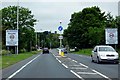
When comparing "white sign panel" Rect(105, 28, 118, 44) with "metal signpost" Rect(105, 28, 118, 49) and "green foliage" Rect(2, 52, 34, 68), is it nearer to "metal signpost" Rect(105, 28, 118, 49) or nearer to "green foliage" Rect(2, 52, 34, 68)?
"metal signpost" Rect(105, 28, 118, 49)

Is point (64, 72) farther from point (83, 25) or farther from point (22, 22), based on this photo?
point (83, 25)

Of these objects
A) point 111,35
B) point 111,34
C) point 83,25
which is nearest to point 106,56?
point 111,34

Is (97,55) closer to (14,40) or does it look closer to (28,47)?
(14,40)

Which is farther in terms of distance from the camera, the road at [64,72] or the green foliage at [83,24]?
the green foliage at [83,24]

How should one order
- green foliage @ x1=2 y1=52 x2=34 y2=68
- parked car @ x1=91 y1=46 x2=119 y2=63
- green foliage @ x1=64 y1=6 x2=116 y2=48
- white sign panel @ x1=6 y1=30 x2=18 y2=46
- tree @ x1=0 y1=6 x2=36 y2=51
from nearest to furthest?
1. parked car @ x1=91 y1=46 x2=119 y2=63
2. green foliage @ x1=2 y1=52 x2=34 y2=68
3. white sign panel @ x1=6 y1=30 x2=18 y2=46
4. tree @ x1=0 y1=6 x2=36 y2=51
5. green foliage @ x1=64 y1=6 x2=116 y2=48

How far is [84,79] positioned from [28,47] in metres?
102

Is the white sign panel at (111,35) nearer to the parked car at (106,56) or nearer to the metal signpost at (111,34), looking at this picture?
the metal signpost at (111,34)

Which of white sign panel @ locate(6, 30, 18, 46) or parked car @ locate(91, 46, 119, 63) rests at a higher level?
white sign panel @ locate(6, 30, 18, 46)

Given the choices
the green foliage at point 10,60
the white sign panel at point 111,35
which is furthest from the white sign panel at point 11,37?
the white sign panel at point 111,35

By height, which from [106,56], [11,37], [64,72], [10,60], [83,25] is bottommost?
[10,60]

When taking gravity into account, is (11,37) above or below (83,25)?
below

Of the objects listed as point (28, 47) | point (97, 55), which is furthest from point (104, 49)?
point (28, 47)

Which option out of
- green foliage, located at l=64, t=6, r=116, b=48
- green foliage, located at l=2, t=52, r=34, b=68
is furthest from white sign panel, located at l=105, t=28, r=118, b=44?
green foliage, located at l=64, t=6, r=116, b=48

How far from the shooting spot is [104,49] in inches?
1371
